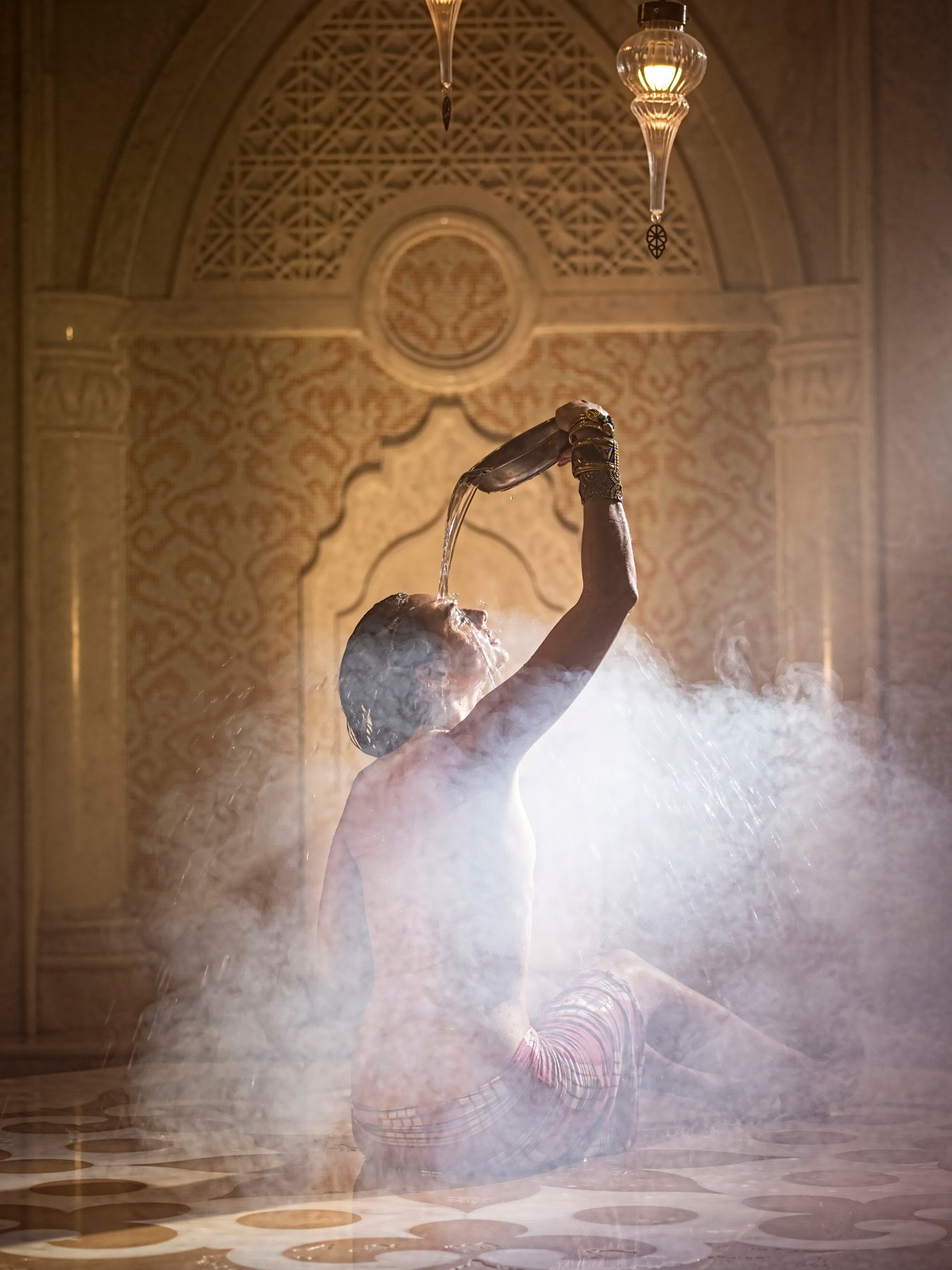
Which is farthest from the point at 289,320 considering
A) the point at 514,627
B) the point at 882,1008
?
the point at 882,1008

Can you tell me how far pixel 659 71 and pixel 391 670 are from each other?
1317 mm

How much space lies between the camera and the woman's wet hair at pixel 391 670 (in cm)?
275

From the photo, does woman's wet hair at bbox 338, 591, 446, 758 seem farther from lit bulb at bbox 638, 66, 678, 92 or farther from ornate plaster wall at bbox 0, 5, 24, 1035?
ornate plaster wall at bbox 0, 5, 24, 1035

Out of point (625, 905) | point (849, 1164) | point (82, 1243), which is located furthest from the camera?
point (625, 905)

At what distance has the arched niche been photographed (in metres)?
5.23

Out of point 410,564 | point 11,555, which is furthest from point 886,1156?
point 11,555

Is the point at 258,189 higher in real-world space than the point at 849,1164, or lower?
higher

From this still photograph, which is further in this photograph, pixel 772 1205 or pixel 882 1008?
pixel 882 1008

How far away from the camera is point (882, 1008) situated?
16.1 feet

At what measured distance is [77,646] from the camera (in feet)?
16.7

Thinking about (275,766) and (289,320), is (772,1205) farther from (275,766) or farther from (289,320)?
(289,320)

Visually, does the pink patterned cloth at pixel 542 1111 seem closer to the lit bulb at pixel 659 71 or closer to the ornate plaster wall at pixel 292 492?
the lit bulb at pixel 659 71

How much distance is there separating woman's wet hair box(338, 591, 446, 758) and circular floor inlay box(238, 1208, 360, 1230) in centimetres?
78

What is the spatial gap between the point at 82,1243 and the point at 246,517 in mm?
3007
